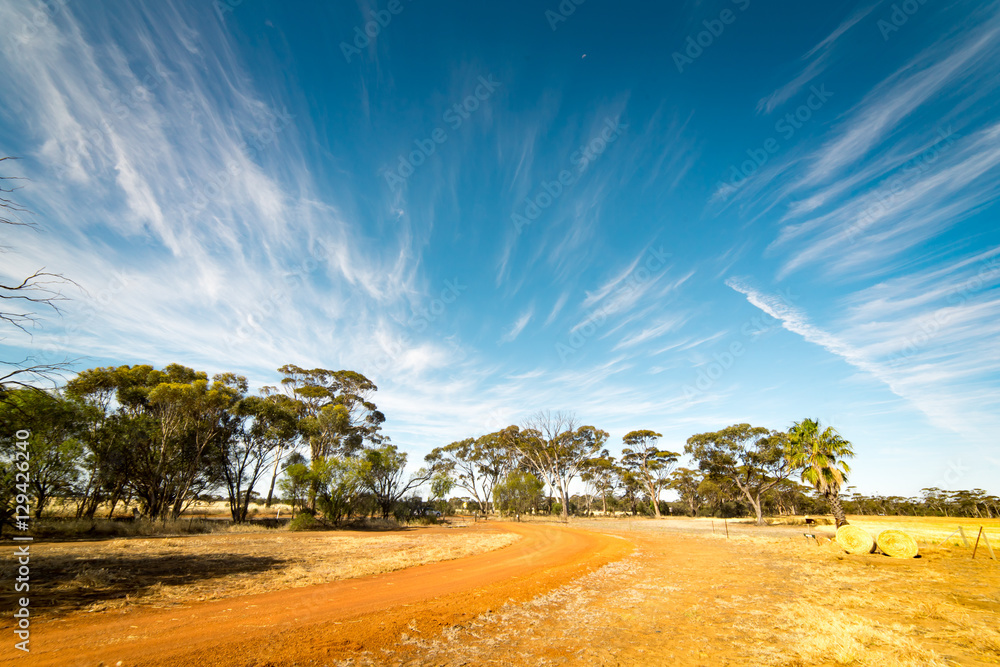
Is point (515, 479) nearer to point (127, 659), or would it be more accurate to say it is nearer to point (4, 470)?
point (4, 470)

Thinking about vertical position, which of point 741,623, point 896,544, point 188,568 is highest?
point 741,623

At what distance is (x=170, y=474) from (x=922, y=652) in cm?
4356

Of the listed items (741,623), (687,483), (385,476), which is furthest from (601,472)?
(741,623)

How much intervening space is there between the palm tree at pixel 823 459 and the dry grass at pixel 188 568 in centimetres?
2504

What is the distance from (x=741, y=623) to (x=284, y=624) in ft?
30.5

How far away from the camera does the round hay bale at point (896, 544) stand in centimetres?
1573

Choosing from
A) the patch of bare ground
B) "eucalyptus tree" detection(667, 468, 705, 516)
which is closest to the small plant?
the patch of bare ground

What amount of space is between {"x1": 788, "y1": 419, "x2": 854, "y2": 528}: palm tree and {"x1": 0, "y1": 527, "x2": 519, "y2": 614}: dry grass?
25040 millimetres

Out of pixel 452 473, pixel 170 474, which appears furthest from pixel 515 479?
pixel 170 474

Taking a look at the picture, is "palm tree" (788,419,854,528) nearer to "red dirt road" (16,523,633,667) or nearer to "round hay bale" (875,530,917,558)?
"round hay bale" (875,530,917,558)

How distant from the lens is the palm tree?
26.2m

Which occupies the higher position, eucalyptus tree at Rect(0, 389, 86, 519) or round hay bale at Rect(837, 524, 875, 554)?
eucalyptus tree at Rect(0, 389, 86, 519)

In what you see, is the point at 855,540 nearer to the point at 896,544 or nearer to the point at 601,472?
the point at 896,544

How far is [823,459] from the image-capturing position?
2731 centimetres
